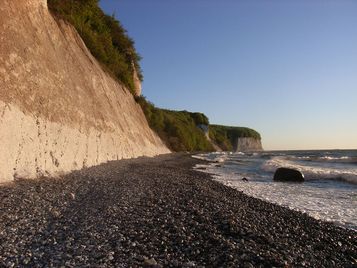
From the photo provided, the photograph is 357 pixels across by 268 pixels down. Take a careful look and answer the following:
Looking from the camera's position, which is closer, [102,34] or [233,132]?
[102,34]

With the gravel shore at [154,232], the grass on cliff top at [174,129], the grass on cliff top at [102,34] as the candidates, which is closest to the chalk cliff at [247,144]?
the grass on cliff top at [174,129]

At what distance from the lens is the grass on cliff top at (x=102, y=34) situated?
24.8m

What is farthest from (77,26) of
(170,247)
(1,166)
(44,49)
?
(170,247)

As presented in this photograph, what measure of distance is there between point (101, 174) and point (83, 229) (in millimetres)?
7827

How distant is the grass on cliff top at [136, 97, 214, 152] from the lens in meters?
50.4

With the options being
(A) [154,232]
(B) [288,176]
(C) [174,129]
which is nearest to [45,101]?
(A) [154,232]

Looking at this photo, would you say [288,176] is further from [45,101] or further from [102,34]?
[102,34]

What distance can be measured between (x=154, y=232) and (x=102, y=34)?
30.0 m

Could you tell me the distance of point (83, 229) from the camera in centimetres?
664

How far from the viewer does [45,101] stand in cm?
1385

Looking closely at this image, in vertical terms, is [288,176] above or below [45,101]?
below

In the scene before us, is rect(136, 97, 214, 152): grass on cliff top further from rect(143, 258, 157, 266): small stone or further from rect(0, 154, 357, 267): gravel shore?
rect(143, 258, 157, 266): small stone

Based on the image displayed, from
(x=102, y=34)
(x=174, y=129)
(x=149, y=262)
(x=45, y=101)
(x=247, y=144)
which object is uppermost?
(x=102, y=34)

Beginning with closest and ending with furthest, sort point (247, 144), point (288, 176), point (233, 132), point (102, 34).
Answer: point (288, 176) < point (102, 34) < point (233, 132) < point (247, 144)
